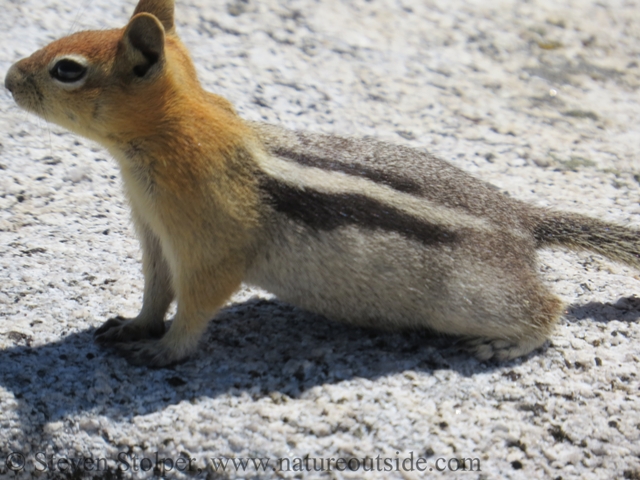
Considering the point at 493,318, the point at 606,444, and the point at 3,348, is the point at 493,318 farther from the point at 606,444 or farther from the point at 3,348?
the point at 3,348

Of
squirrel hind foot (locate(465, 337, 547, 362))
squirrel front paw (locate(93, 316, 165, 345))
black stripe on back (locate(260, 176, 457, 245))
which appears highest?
black stripe on back (locate(260, 176, 457, 245))

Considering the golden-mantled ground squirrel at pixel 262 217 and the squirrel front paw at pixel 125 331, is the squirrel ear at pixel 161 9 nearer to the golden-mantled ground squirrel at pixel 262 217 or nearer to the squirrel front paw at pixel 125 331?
the golden-mantled ground squirrel at pixel 262 217

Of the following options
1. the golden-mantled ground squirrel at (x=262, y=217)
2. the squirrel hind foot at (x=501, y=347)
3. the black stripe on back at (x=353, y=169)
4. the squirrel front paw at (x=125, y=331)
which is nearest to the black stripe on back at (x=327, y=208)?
the golden-mantled ground squirrel at (x=262, y=217)

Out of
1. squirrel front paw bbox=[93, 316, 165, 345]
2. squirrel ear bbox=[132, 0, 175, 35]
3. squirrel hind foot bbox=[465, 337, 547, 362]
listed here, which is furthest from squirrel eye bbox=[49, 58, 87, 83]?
squirrel hind foot bbox=[465, 337, 547, 362]

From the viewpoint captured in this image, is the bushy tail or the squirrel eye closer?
the squirrel eye

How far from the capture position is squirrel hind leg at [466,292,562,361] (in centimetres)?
330

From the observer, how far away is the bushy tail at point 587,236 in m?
3.64

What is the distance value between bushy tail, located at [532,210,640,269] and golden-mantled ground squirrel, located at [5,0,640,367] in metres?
0.29

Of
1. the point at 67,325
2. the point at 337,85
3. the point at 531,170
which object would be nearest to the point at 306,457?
the point at 67,325

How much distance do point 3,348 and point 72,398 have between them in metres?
0.43

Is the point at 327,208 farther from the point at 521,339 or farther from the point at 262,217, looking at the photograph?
the point at 521,339

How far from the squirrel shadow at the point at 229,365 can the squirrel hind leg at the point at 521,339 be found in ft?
0.14

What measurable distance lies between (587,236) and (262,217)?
5.34 feet

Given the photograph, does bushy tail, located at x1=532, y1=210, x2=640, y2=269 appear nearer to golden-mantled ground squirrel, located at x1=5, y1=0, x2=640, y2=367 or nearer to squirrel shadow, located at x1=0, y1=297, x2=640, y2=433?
golden-mantled ground squirrel, located at x1=5, y1=0, x2=640, y2=367
